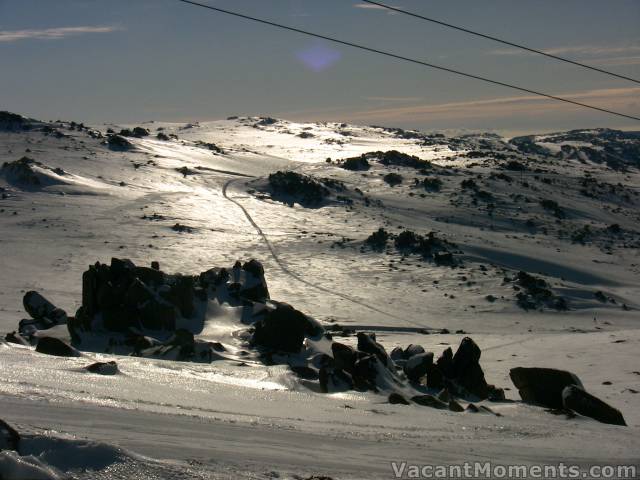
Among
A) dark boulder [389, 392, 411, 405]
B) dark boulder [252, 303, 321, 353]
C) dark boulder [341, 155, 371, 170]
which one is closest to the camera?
dark boulder [389, 392, 411, 405]

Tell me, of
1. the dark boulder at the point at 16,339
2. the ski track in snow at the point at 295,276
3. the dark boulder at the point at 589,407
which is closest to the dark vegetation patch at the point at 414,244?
the ski track in snow at the point at 295,276

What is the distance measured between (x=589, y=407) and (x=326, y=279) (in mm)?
19139

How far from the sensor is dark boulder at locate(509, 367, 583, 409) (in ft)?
35.8

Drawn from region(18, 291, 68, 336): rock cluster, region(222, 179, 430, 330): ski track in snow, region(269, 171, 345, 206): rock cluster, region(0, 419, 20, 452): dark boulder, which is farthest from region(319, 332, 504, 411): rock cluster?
region(269, 171, 345, 206): rock cluster

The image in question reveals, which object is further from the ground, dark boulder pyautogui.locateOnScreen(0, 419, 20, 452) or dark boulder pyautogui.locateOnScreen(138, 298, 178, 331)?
dark boulder pyautogui.locateOnScreen(0, 419, 20, 452)

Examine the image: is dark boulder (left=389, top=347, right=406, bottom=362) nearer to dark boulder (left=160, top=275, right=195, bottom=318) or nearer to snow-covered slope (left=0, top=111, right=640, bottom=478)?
snow-covered slope (left=0, top=111, right=640, bottom=478)

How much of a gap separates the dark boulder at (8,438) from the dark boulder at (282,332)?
9919 mm

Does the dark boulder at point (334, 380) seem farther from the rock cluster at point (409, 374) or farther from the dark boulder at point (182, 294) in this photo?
the dark boulder at point (182, 294)

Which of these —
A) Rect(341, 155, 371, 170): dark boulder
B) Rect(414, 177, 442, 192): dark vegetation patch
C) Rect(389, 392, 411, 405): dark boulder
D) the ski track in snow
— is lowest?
the ski track in snow

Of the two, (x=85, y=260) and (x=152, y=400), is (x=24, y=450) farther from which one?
(x=85, y=260)

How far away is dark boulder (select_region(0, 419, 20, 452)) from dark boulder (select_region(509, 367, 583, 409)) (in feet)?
26.6

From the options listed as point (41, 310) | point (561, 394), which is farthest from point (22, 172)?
point (561, 394)

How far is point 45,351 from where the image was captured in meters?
10.8

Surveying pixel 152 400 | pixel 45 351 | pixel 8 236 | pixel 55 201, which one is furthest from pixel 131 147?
pixel 152 400
